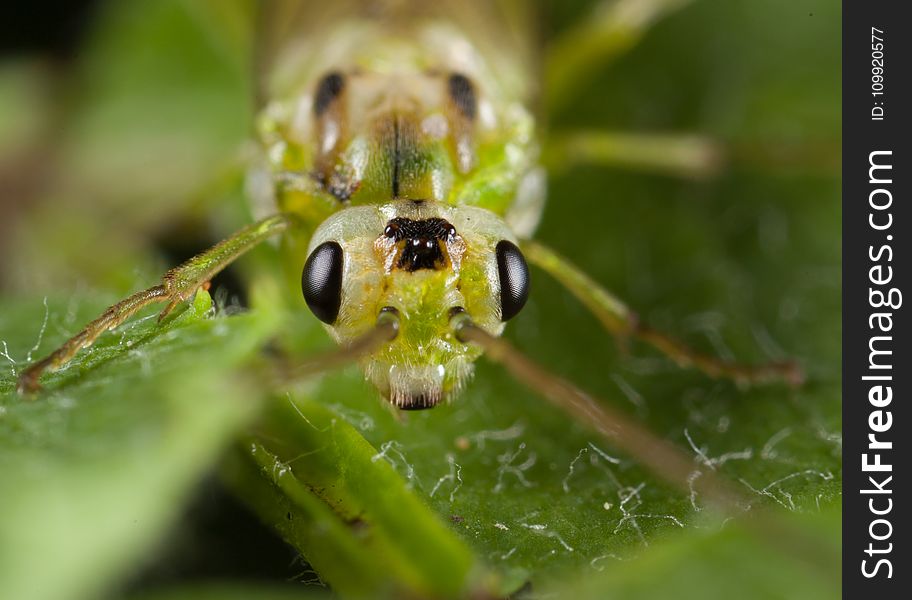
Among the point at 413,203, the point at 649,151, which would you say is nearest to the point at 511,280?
the point at 413,203

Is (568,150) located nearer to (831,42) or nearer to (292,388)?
(831,42)

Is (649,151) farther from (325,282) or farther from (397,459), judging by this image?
(397,459)

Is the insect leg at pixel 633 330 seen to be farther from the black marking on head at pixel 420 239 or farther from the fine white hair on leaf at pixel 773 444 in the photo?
the black marking on head at pixel 420 239

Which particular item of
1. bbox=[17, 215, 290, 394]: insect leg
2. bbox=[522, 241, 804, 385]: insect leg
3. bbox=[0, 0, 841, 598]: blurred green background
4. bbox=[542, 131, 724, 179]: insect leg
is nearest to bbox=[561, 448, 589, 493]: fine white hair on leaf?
bbox=[0, 0, 841, 598]: blurred green background

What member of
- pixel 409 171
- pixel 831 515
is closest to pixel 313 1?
pixel 409 171

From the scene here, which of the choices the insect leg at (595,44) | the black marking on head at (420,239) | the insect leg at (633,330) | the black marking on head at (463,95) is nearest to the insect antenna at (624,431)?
the black marking on head at (420,239)

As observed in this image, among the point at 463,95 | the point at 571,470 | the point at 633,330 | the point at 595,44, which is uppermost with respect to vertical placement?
the point at 595,44
